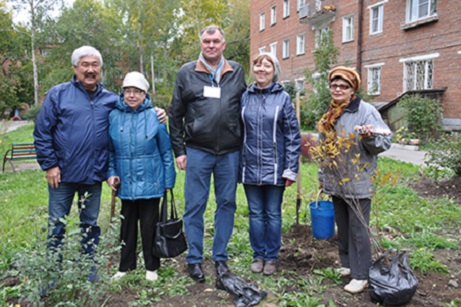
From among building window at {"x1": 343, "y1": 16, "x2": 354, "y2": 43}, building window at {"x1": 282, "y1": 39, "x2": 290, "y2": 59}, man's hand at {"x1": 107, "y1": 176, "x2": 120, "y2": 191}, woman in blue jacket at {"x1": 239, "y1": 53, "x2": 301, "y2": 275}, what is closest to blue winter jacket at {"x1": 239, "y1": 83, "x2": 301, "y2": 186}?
woman in blue jacket at {"x1": 239, "y1": 53, "x2": 301, "y2": 275}

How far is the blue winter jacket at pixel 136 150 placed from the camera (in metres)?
3.29

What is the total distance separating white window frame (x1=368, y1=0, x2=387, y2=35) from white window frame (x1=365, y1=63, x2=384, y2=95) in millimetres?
1492

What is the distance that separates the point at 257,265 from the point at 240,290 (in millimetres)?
504

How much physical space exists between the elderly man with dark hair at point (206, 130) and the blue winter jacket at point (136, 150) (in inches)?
8.6

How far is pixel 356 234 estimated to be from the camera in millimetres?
3193

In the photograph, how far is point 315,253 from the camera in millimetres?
4004

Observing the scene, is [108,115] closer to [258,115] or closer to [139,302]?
[258,115]

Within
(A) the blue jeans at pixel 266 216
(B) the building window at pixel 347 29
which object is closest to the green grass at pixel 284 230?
(A) the blue jeans at pixel 266 216

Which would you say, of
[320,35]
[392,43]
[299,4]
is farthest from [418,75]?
[299,4]

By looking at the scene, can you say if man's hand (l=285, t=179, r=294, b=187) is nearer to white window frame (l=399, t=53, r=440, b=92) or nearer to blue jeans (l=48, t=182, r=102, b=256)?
blue jeans (l=48, t=182, r=102, b=256)

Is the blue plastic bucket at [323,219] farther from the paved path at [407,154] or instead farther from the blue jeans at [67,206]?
the paved path at [407,154]

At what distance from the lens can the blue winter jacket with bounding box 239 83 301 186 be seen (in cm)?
341

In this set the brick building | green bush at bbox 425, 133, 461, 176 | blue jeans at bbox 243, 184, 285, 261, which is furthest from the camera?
the brick building

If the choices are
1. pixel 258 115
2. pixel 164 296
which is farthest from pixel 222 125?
pixel 164 296
